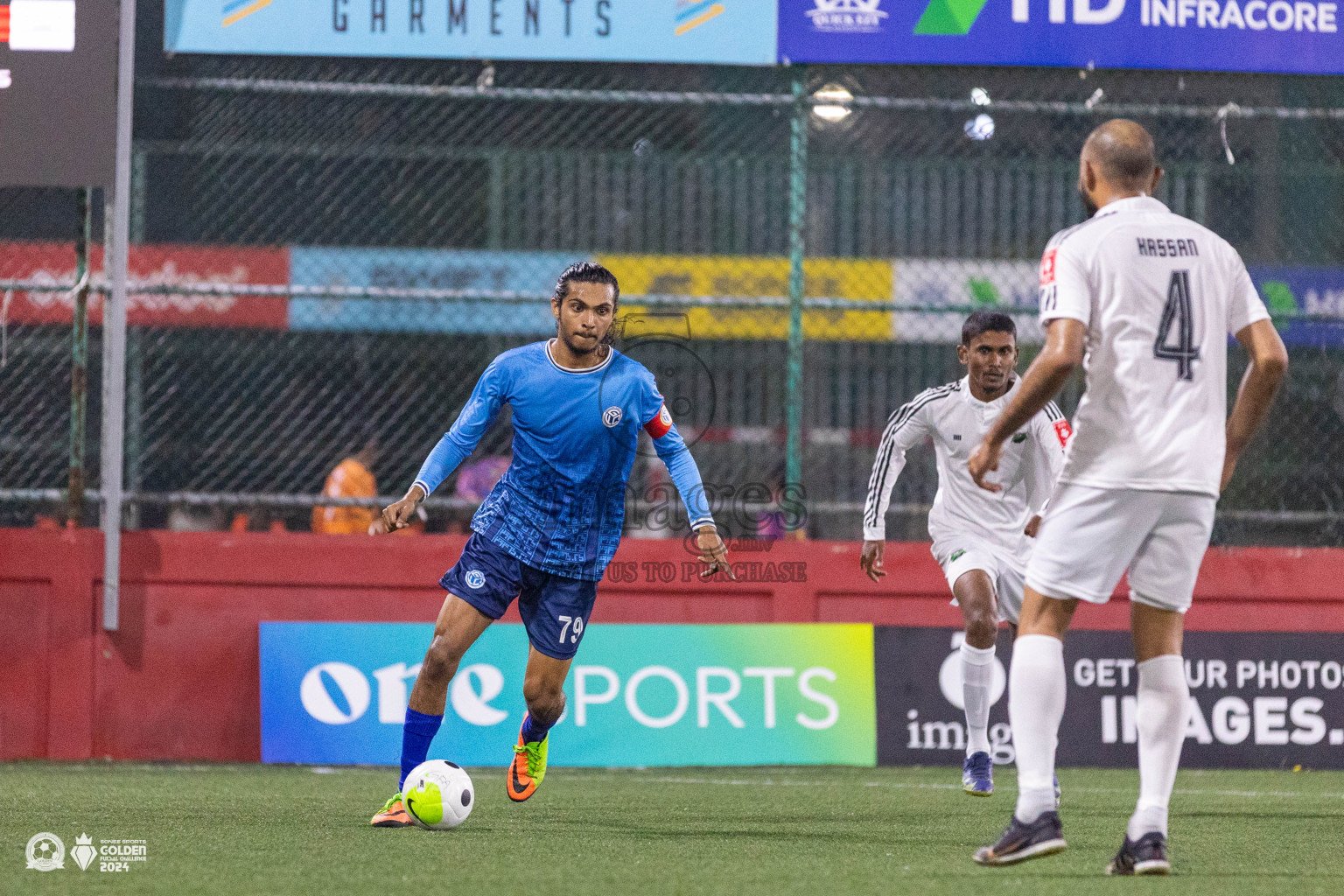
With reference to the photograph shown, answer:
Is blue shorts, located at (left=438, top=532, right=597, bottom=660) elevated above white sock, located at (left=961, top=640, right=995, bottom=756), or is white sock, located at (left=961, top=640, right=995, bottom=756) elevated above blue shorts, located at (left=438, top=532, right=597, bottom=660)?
blue shorts, located at (left=438, top=532, right=597, bottom=660)

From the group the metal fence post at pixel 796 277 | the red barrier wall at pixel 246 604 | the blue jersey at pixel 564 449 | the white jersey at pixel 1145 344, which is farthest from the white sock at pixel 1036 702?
the metal fence post at pixel 796 277

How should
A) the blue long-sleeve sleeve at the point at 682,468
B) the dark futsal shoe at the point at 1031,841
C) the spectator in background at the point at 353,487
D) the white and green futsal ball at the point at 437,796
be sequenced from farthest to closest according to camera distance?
the spectator in background at the point at 353,487, the blue long-sleeve sleeve at the point at 682,468, the white and green futsal ball at the point at 437,796, the dark futsal shoe at the point at 1031,841

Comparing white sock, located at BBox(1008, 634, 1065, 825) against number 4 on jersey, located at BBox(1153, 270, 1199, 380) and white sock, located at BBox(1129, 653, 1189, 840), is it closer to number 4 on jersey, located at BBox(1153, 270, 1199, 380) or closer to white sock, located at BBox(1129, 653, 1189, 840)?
white sock, located at BBox(1129, 653, 1189, 840)

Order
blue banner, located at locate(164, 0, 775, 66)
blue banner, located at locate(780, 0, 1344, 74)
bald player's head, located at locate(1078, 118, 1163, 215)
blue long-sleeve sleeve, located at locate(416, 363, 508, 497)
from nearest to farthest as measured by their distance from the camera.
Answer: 1. bald player's head, located at locate(1078, 118, 1163, 215)
2. blue long-sleeve sleeve, located at locate(416, 363, 508, 497)
3. blue banner, located at locate(164, 0, 775, 66)
4. blue banner, located at locate(780, 0, 1344, 74)

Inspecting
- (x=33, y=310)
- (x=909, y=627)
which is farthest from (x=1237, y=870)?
(x=33, y=310)

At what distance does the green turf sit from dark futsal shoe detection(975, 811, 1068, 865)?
9 centimetres

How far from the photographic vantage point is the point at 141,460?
35.3 feet

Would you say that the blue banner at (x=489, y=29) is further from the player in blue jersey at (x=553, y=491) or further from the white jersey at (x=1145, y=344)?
the white jersey at (x=1145, y=344)

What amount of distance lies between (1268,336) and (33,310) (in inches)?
318

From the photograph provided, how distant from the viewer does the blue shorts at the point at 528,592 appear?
657 cm

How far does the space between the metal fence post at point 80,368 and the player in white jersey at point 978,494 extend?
507 cm

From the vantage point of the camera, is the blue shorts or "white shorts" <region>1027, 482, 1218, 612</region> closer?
"white shorts" <region>1027, 482, 1218, 612</region>

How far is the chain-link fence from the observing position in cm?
1064

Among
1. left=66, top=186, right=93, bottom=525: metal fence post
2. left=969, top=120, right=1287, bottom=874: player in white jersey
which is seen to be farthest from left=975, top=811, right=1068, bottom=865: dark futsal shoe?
left=66, top=186, right=93, bottom=525: metal fence post
